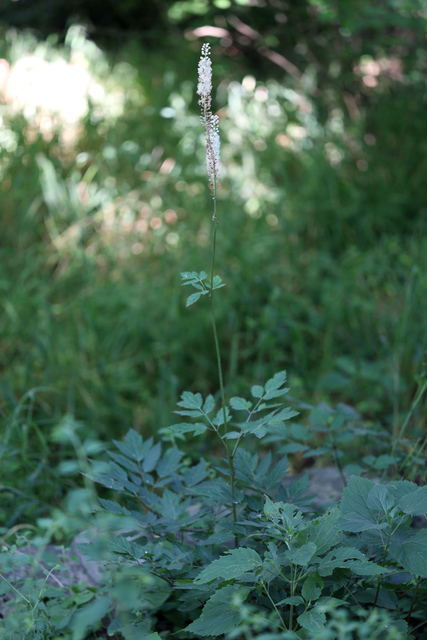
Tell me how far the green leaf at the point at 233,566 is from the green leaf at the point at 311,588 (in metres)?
0.08


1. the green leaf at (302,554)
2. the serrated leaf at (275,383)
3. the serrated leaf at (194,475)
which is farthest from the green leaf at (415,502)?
the serrated leaf at (194,475)

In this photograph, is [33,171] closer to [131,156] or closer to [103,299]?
[131,156]

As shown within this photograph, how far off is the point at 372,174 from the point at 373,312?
4.38 feet

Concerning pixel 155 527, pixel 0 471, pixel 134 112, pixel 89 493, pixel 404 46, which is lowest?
pixel 0 471

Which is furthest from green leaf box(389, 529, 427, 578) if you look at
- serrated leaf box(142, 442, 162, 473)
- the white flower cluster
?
the white flower cluster

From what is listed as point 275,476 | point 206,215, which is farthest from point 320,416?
point 206,215

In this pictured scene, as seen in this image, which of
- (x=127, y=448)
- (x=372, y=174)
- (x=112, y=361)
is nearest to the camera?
(x=127, y=448)

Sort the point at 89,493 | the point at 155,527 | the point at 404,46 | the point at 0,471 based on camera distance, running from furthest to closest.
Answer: the point at 404,46
the point at 0,471
the point at 155,527
the point at 89,493

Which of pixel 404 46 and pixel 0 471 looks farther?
pixel 404 46

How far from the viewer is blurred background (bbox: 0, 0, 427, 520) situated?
6.92 feet

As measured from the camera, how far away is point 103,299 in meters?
2.51

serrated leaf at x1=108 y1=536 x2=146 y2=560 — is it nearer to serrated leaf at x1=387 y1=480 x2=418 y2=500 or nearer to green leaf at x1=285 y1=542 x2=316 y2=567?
green leaf at x1=285 y1=542 x2=316 y2=567

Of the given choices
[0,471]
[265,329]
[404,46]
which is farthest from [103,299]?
[404,46]

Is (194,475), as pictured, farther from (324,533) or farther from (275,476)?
(324,533)
